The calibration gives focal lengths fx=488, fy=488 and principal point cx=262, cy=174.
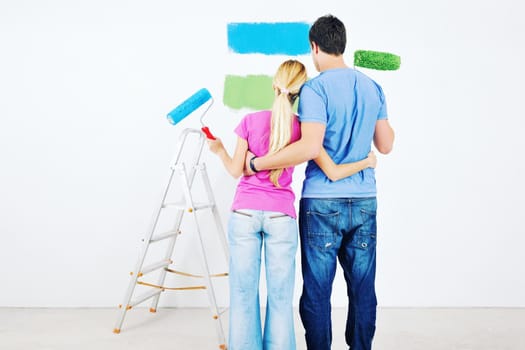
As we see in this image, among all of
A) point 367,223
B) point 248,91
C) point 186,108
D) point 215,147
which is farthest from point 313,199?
point 248,91

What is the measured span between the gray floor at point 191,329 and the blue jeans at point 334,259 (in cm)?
71

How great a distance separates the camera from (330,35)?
1.70 metres

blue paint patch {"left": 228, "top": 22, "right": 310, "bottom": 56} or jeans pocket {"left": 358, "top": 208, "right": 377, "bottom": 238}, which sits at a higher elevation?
blue paint patch {"left": 228, "top": 22, "right": 310, "bottom": 56}

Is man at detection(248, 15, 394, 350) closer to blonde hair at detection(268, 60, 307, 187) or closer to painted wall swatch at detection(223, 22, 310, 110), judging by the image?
blonde hair at detection(268, 60, 307, 187)

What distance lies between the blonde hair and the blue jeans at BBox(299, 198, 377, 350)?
0.79 ft

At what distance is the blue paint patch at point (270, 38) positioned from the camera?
117 inches

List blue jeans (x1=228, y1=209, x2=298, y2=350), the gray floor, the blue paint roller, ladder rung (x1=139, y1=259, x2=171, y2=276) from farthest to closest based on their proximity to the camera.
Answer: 1. ladder rung (x1=139, y1=259, x2=171, y2=276)
2. the gray floor
3. the blue paint roller
4. blue jeans (x1=228, y1=209, x2=298, y2=350)

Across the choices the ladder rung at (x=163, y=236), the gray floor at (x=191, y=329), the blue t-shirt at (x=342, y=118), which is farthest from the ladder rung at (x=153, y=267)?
the blue t-shirt at (x=342, y=118)

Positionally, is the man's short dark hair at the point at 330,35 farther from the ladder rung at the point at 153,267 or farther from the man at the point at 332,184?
the ladder rung at the point at 153,267

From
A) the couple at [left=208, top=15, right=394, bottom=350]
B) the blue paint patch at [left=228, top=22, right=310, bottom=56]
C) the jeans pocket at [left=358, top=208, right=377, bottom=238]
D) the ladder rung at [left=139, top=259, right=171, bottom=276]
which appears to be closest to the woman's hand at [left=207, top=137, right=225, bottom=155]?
the couple at [left=208, top=15, right=394, bottom=350]

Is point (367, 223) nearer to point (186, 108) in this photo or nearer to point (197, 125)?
point (186, 108)

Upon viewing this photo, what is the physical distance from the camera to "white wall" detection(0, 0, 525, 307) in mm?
3010

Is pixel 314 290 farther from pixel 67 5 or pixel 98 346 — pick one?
pixel 67 5

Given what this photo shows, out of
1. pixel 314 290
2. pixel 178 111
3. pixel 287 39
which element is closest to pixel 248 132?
pixel 178 111
